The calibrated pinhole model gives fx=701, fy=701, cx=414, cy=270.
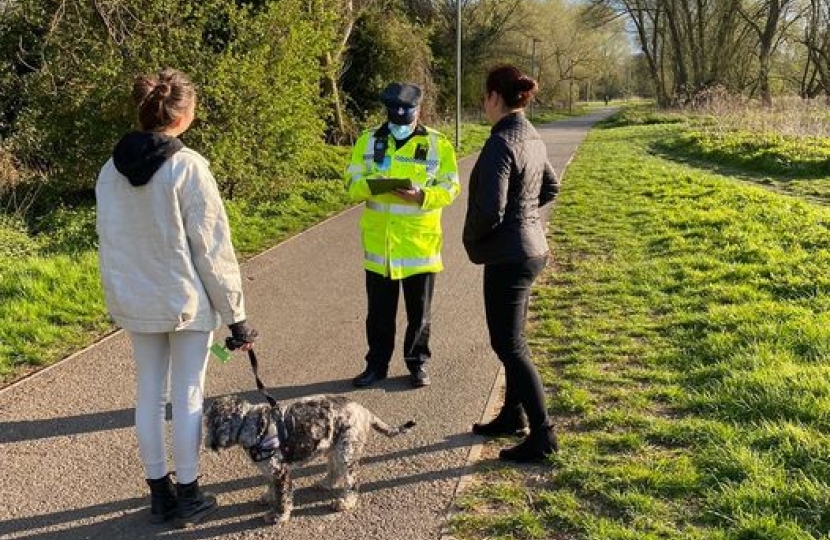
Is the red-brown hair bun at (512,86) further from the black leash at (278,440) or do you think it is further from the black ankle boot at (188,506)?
the black ankle boot at (188,506)

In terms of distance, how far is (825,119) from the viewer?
21422 mm

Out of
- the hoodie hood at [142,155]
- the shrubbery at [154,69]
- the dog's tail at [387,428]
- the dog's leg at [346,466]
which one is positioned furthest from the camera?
the shrubbery at [154,69]

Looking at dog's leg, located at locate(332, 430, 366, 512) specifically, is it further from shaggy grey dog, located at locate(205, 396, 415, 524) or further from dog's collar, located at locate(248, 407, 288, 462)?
dog's collar, located at locate(248, 407, 288, 462)

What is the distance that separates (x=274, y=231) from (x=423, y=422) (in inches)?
261

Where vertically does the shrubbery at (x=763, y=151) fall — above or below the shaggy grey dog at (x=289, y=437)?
above

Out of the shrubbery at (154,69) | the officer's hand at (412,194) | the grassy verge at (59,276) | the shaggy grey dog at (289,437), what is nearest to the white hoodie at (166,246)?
the shaggy grey dog at (289,437)

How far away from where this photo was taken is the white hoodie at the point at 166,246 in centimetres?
320

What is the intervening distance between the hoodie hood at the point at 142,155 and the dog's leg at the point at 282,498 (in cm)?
158

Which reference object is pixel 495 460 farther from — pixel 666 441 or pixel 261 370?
pixel 261 370

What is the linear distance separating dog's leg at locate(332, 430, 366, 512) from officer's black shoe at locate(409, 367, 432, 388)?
1.54 metres

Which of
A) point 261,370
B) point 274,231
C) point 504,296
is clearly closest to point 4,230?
point 274,231

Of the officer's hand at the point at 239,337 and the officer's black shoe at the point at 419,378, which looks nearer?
the officer's hand at the point at 239,337

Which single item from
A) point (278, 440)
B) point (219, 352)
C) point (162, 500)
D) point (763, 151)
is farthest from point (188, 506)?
point (763, 151)

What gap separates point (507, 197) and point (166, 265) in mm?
1858
